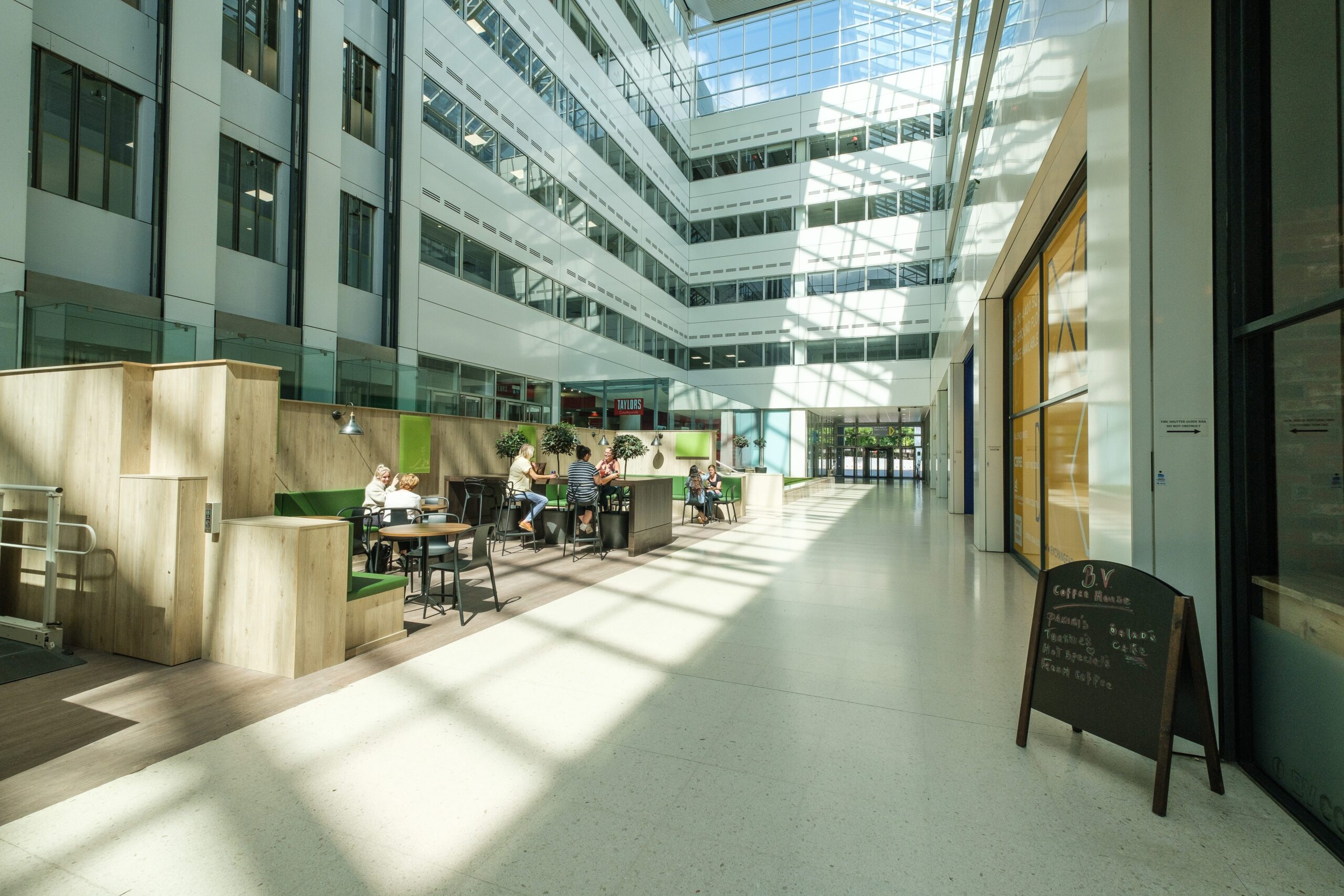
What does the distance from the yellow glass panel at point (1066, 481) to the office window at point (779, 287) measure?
2108cm

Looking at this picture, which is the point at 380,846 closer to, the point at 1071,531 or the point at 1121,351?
the point at 1121,351

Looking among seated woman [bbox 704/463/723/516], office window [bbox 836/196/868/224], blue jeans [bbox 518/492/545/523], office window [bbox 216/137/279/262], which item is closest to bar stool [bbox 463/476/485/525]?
blue jeans [bbox 518/492/545/523]

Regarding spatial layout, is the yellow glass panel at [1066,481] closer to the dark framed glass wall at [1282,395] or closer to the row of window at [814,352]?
the dark framed glass wall at [1282,395]

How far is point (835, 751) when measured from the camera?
2949 millimetres

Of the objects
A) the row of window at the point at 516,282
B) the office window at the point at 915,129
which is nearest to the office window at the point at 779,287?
the row of window at the point at 516,282

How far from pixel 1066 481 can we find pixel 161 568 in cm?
750

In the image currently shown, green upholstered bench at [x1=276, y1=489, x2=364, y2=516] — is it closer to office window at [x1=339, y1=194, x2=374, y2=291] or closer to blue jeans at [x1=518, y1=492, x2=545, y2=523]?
blue jeans at [x1=518, y1=492, x2=545, y2=523]

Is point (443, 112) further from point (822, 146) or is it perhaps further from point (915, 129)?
point (915, 129)

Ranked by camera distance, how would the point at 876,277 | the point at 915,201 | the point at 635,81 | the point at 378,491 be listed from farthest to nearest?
the point at 876,277, the point at 915,201, the point at 635,81, the point at 378,491

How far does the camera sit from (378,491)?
7.12 metres

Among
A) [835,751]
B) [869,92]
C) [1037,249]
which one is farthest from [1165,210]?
[869,92]

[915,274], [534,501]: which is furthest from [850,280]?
[534,501]

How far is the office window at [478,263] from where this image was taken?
14930 millimetres

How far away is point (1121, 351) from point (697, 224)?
2756 centimetres
